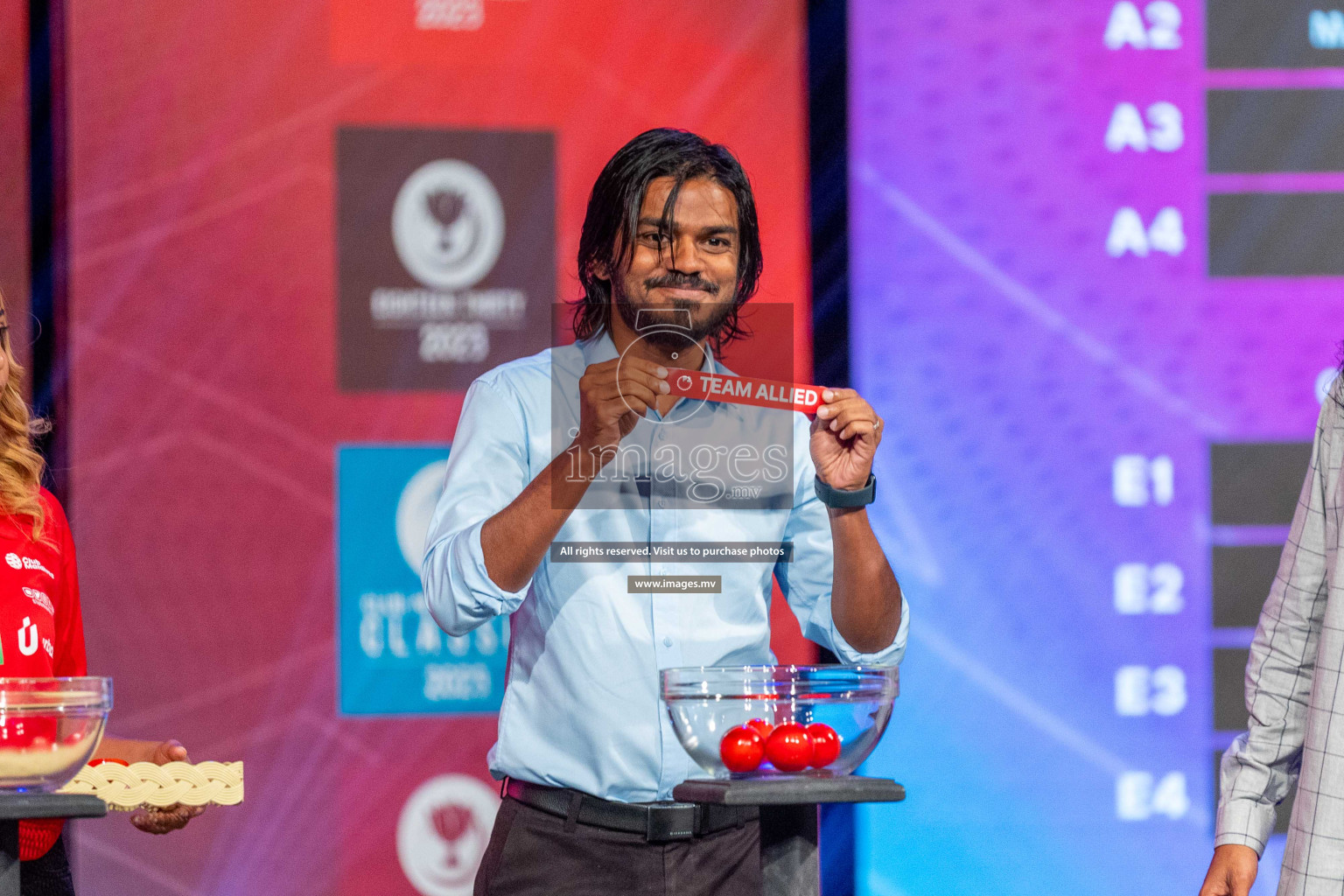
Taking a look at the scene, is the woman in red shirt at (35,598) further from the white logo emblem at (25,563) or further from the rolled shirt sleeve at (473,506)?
the rolled shirt sleeve at (473,506)

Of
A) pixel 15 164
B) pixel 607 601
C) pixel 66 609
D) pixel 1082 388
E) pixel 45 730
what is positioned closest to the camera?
pixel 45 730

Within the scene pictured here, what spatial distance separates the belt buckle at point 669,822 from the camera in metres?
1.55

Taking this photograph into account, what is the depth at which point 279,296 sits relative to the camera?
258cm

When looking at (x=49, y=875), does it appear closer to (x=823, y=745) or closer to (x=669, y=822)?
(x=669, y=822)

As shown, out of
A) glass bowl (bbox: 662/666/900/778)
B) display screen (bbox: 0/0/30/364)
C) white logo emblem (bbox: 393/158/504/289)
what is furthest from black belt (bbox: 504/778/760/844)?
display screen (bbox: 0/0/30/364)

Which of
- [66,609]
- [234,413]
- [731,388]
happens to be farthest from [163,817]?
[234,413]

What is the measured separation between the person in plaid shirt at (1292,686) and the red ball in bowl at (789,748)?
0.57 metres

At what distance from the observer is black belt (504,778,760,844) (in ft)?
5.12

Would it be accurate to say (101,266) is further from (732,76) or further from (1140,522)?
(1140,522)

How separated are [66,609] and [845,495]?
1.10 m

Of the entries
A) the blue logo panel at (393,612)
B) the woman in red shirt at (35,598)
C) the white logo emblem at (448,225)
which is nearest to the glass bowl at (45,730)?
the woman in red shirt at (35,598)

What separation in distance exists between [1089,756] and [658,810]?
5.01 feet

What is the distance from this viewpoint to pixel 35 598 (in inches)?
65.9

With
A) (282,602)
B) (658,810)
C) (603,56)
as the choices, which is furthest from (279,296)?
(658,810)
